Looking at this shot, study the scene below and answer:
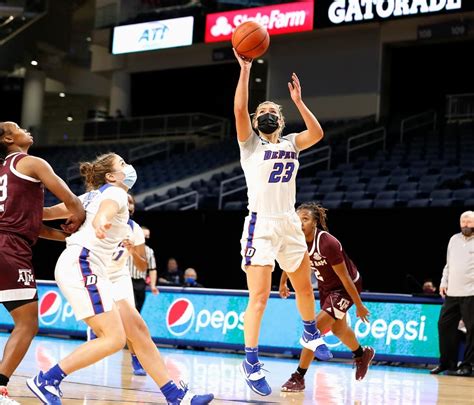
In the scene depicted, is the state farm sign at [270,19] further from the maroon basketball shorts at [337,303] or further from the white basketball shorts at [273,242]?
the white basketball shorts at [273,242]

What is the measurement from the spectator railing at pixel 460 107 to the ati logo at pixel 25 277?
17483 millimetres

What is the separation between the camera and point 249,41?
19.8 feet

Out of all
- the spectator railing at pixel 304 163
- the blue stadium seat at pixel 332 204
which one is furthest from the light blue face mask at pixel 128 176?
the spectator railing at pixel 304 163

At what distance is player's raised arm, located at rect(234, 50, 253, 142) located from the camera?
5.79m

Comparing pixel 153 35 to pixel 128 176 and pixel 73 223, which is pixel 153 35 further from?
pixel 73 223

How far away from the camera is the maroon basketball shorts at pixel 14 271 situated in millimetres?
4871

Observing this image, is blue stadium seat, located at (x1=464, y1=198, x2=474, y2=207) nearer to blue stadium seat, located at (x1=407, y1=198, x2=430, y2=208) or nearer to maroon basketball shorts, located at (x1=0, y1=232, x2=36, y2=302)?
blue stadium seat, located at (x1=407, y1=198, x2=430, y2=208)

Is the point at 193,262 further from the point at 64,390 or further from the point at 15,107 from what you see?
the point at 15,107

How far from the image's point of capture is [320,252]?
7.25m

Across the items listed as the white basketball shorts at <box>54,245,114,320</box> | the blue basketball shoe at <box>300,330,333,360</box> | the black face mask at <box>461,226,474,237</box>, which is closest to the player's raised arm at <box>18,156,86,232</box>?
the white basketball shorts at <box>54,245,114,320</box>

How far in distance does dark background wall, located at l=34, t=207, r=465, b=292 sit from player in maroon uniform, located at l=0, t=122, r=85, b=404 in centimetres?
957

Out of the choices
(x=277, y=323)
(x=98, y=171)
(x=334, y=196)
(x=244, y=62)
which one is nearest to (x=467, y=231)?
(x=277, y=323)

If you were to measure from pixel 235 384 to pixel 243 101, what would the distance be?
8.73 feet

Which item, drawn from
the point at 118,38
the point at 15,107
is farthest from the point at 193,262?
the point at 15,107
